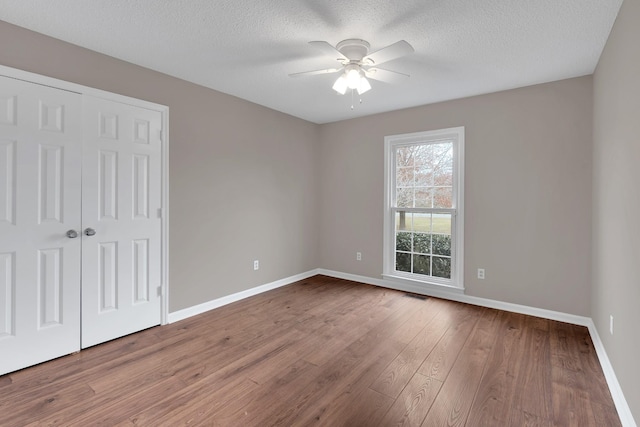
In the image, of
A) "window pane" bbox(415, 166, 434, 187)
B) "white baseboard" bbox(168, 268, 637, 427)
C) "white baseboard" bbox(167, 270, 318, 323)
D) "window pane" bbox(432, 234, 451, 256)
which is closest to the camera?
"white baseboard" bbox(168, 268, 637, 427)

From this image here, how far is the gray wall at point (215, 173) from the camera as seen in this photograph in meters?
2.54

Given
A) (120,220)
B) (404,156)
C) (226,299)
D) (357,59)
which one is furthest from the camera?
(404,156)

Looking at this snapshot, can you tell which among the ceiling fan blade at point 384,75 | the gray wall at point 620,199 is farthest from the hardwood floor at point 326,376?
the ceiling fan blade at point 384,75

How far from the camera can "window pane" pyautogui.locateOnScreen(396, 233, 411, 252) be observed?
430 cm

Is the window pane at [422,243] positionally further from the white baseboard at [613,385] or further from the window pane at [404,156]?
the white baseboard at [613,385]

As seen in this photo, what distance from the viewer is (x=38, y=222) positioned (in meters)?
2.31

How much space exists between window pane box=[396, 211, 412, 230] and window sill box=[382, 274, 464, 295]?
0.71 meters

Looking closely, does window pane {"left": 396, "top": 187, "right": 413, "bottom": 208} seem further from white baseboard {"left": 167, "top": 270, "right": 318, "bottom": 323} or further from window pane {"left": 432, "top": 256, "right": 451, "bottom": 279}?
white baseboard {"left": 167, "top": 270, "right": 318, "bottom": 323}

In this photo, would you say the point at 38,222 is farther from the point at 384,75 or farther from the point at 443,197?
the point at 443,197

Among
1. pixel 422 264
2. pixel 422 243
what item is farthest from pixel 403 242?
pixel 422 264

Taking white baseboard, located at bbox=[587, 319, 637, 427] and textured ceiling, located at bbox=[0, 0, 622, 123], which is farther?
textured ceiling, located at bbox=[0, 0, 622, 123]

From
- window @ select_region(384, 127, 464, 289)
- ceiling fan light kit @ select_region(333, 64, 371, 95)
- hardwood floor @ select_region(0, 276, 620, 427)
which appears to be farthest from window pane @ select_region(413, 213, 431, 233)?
ceiling fan light kit @ select_region(333, 64, 371, 95)

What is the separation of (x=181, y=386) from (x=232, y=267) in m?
1.76

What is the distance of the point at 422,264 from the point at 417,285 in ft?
0.97
